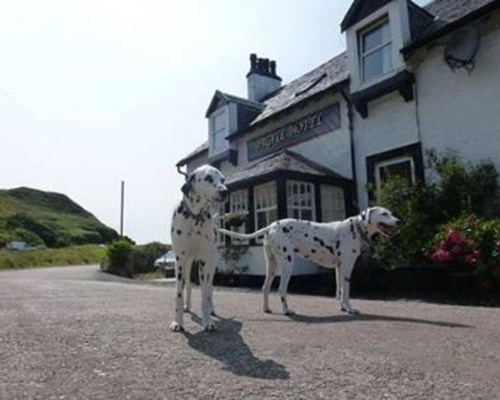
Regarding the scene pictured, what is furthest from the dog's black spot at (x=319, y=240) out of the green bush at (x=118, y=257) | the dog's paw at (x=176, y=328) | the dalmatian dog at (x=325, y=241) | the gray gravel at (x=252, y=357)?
the green bush at (x=118, y=257)

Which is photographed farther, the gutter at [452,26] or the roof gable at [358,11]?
the roof gable at [358,11]

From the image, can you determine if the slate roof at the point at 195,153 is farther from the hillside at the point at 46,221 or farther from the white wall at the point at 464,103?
the hillside at the point at 46,221

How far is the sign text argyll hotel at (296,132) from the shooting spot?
16516 mm

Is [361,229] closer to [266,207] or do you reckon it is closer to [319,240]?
[319,240]

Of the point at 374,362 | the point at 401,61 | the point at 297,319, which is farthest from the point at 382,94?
the point at 374,362

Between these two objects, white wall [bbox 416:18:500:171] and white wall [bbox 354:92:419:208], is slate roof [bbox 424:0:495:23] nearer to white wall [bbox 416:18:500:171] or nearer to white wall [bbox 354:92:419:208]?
white wall [bbox 416:18:500:171]

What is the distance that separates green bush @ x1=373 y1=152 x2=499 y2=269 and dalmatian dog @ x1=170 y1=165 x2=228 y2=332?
6.42 metres

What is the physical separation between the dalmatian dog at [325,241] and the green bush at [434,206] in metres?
3.24

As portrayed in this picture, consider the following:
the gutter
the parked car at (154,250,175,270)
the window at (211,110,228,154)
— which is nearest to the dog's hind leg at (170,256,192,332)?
the gutter

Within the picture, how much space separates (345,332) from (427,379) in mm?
2010

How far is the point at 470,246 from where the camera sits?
9.45 meters

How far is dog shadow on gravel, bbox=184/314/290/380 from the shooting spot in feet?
12.5

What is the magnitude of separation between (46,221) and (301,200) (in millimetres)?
96705

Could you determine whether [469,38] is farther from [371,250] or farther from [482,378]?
[482,378]
